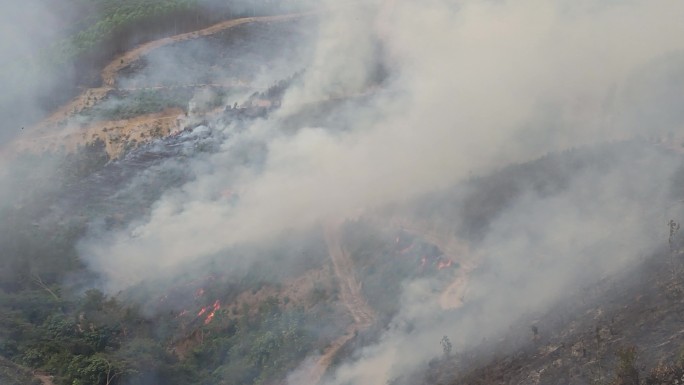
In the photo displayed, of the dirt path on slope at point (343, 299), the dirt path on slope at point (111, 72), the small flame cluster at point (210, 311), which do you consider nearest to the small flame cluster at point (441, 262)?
the dirt path on slope at point (343, 299)

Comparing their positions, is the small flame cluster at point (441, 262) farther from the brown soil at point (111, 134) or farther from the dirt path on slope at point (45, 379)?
the brown soil at point (111, 134)

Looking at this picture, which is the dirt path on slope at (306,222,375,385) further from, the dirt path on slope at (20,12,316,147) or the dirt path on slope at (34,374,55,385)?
the dirt path on slope at (20,12,316,147)

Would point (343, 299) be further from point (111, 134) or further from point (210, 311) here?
point (111, 134)

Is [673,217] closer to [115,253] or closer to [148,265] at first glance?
[148,265]

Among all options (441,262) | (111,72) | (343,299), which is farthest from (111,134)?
(441,262)

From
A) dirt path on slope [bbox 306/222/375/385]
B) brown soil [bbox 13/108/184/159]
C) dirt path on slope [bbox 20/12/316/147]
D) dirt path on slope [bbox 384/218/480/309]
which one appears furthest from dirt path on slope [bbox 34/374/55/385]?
dirt path on slope [bbox 20/12/316/147]

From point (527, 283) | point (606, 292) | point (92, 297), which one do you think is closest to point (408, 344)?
point (527, 283)
